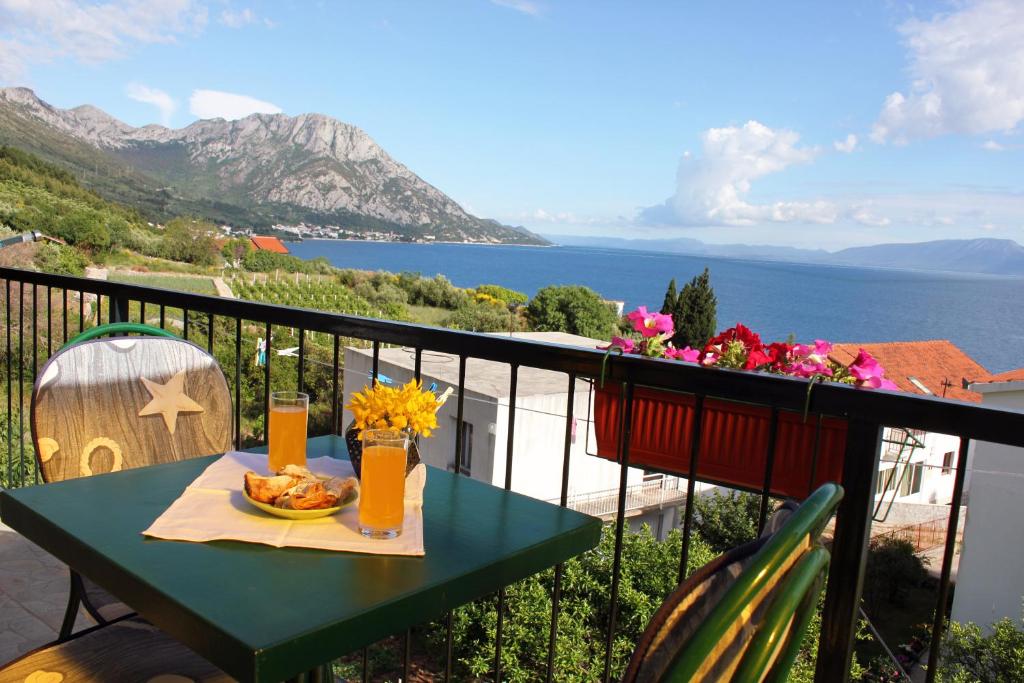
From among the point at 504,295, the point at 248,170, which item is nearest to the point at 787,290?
the point at 504,295

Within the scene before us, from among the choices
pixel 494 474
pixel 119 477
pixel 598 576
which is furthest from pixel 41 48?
pixel 119 477

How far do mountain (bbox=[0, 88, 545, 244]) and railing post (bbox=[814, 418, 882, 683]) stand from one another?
38.9 m

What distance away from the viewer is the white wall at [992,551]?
1709 centimetres

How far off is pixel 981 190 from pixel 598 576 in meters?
83.9

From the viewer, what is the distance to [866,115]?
8431 centimetres

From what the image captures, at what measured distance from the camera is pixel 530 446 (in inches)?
777

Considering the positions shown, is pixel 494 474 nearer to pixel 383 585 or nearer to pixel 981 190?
pixel 383 585

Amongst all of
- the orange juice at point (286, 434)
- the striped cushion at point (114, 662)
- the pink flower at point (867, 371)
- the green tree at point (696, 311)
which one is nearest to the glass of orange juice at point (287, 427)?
the orange juice at point (286, 434)

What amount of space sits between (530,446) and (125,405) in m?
18.2

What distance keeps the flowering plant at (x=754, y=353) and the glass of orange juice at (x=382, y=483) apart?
652 millimetres

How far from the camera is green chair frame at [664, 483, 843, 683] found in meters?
0.53

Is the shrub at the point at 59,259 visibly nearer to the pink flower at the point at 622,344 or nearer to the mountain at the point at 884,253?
the pink flower at the point at 622,344

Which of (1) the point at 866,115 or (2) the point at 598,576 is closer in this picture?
(2) the point at 598,576

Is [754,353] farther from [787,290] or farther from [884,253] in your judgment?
[884,253]
